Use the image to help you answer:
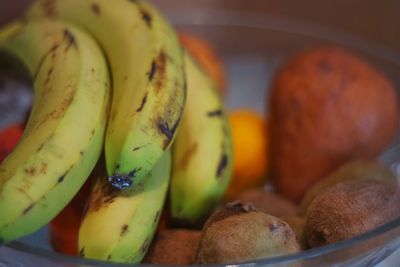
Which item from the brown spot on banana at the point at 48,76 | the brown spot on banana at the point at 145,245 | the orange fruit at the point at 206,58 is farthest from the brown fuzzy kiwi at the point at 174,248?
the orange fruit at the point at 206,58

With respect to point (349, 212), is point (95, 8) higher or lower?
higher

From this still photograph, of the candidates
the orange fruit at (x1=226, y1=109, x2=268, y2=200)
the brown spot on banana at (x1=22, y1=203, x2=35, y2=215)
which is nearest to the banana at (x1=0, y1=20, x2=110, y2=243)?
the brown spot on banana at (x1=22, y1=203, x2=35, y2=215)

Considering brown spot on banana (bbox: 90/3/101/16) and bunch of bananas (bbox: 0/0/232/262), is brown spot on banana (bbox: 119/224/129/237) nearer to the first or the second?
bunch of bananas (bbox: 0/0/232/262)

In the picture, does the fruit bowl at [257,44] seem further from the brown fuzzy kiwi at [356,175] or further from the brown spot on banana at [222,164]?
the brown spot on banana at [222,164]

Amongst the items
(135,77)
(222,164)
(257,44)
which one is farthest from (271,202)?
(257,44)

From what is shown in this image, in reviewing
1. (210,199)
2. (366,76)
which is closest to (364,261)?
(210,199)

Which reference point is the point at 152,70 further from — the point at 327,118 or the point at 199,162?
the point at 327,118
